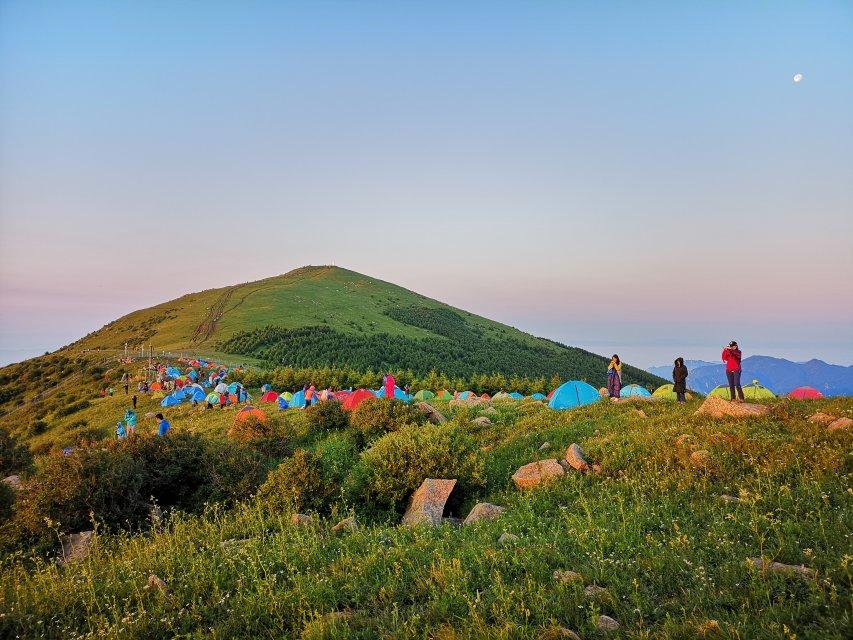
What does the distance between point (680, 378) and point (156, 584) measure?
19.0 meters

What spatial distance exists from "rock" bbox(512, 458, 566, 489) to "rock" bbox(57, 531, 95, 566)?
8728 mm

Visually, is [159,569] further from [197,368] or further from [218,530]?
[197,368]

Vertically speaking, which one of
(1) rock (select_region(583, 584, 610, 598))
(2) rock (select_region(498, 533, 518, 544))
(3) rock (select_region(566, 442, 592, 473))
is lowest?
(2) rock (select_region(498, 533, 518, 544))

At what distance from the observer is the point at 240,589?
612cm

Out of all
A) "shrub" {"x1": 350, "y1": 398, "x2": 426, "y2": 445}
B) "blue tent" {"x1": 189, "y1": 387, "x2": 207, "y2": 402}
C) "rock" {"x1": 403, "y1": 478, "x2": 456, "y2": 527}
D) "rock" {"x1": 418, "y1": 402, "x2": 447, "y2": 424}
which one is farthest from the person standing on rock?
"blue tent" {"x1": 189, "y1": 387, "x2": 207, "y2": 402}

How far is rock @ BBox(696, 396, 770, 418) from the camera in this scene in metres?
11.9

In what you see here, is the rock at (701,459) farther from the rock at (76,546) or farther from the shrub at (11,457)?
the shrub at (11,457)

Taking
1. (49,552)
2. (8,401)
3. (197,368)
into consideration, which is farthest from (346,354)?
(49,552)

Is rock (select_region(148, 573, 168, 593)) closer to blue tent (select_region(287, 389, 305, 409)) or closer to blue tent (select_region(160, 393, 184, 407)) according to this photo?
blue tent (select_region(287, 389, 305, 409))

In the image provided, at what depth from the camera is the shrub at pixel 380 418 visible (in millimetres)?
16953

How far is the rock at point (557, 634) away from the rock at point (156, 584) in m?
5.02

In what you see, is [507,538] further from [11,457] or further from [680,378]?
[11,457]

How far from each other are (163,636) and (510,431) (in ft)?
41.0

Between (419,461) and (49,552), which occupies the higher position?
(419,461)
